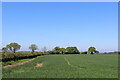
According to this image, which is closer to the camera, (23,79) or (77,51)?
(23,79)

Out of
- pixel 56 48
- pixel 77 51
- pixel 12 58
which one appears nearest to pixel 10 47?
pixel 56 48

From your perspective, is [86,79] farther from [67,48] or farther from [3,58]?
[67,48]

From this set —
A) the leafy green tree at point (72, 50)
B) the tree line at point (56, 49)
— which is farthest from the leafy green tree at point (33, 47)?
the leafy green tree at point (72, 50)

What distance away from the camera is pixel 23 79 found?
35.8 feet

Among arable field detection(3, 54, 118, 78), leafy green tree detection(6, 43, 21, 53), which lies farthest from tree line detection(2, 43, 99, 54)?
arable field detection(3, 54, 118, 78)

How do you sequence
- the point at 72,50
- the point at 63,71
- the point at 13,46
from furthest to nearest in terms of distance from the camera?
1. the point at 72,50
2. the point at 13,46
3. the point at 63,71

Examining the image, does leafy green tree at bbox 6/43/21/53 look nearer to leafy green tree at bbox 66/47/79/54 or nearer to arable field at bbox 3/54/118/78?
leafy green tree at bbox 66/47/79/54

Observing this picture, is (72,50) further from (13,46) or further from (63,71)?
(63,71)

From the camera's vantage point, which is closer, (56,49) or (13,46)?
(13,46)

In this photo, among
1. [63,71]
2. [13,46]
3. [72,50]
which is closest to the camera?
[63,71]

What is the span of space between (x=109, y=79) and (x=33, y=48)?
119 m

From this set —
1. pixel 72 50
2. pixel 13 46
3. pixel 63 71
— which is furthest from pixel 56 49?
pixel 63 71

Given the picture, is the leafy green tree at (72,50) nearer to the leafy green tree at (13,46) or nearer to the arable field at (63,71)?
the leafy green tree at (13,46)

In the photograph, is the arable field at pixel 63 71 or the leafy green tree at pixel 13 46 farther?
the leafy green tree at pixel 13 46
